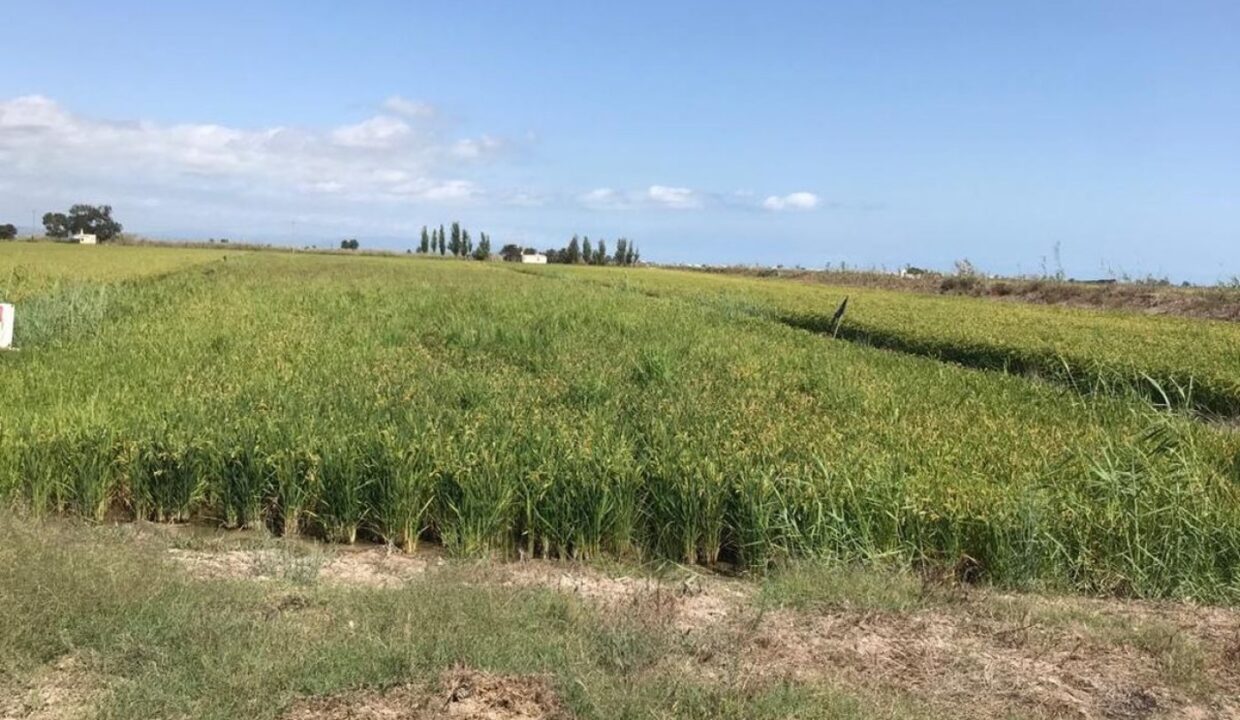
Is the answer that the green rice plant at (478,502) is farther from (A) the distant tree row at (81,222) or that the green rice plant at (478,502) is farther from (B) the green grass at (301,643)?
(A) the distant tree row at (81,222)

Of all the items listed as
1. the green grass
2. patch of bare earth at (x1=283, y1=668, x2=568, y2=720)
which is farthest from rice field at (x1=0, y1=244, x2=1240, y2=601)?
patch of bare earth at (x1=283, y1=668, x2=568, y2=720)

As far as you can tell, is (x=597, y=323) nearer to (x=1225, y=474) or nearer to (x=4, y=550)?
(x=1225, y=474)

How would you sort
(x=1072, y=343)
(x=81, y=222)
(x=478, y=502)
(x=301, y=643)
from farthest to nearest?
(x=81, y=222), (x=1072, y=343), (x=478, y=502), (x=301, y=643)

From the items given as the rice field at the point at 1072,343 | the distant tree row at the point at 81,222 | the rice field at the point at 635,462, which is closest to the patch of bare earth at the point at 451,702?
the rice field at the point at 635,462

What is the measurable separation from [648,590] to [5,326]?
9129mm

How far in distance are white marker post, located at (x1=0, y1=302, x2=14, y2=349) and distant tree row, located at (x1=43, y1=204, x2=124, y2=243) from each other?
348 feet

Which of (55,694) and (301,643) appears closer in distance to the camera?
(55,694)

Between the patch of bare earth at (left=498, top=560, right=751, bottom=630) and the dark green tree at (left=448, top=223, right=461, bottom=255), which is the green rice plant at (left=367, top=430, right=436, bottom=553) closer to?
the patch of bare earth at (left=498, top=560, right=751, bottom=630)

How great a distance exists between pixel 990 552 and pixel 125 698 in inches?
166

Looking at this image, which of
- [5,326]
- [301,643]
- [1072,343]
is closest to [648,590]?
[301,643]

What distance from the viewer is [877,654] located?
11.9 ft

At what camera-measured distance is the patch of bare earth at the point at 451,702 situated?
2.94 m

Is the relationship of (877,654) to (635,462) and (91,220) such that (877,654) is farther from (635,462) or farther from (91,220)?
(91,220)

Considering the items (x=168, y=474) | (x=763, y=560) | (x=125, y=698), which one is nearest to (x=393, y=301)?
(x=168, y=474)
